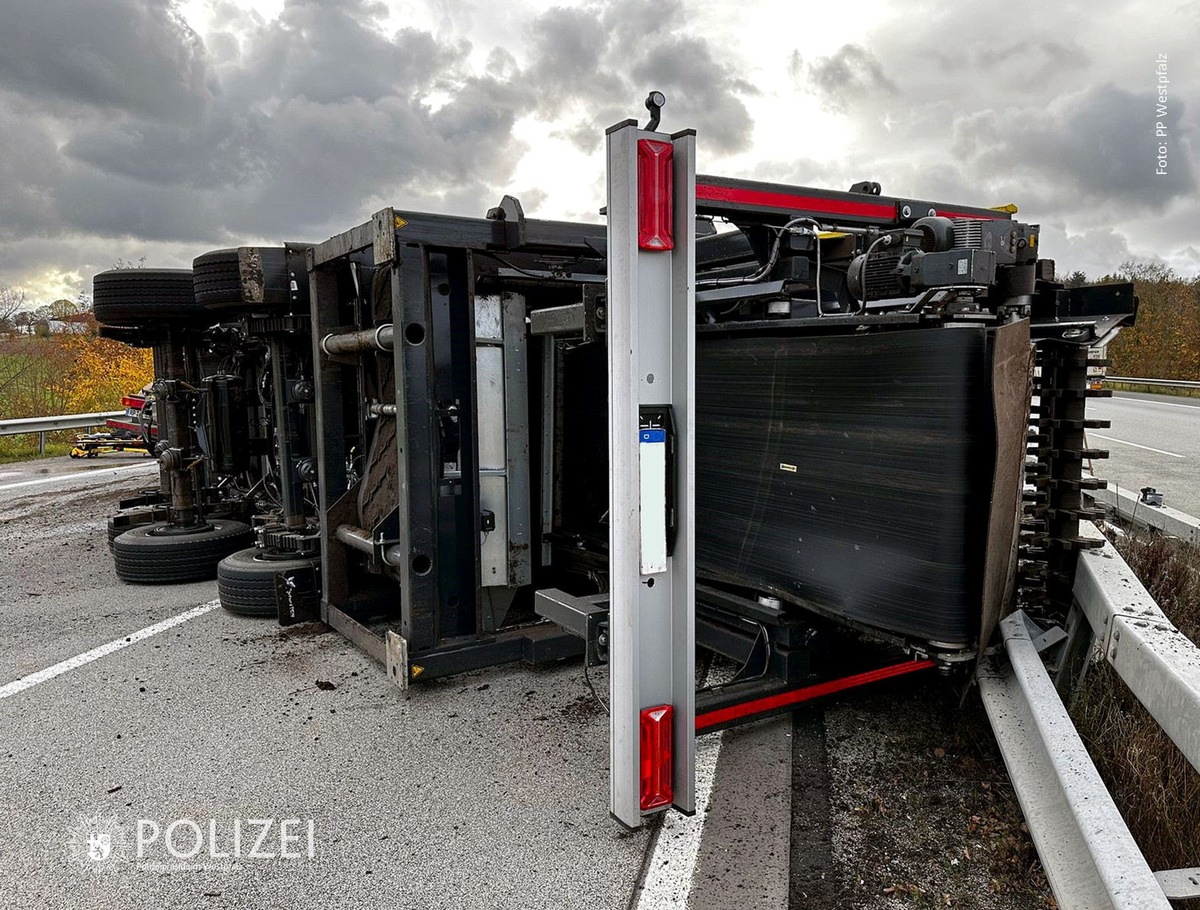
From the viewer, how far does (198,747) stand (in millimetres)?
3715

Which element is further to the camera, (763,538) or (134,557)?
(134,557)

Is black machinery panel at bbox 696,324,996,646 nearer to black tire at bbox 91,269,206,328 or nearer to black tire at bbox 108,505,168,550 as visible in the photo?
black tire at bbox 91,269,206,328

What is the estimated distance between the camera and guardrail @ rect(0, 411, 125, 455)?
13.9m

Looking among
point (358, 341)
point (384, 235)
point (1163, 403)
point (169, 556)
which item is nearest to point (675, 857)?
point (384, 235)

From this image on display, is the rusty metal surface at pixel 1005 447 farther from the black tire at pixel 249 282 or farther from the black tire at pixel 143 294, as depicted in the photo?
the black tire at pixel 143 294

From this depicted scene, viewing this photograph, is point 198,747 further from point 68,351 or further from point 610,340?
point 68,351

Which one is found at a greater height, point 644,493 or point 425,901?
point 644,493

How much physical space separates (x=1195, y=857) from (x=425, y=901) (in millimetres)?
2273

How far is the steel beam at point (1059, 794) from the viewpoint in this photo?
2035mm

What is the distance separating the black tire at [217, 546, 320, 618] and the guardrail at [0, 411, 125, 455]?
10.8 metres

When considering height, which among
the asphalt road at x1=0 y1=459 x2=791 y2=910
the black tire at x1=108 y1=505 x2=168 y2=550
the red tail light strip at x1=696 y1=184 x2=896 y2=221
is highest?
the red tail light strip at x1=696 y1=184 x2=896 y2=221

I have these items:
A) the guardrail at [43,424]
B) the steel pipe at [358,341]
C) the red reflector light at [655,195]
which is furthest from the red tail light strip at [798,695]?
the guardrail at [43,424]

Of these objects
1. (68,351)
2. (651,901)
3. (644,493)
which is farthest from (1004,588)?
(68,351)

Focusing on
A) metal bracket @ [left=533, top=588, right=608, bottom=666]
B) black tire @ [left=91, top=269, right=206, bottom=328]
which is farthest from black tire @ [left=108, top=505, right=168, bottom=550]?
metal bracket @ [left=533, top=588, right=608, bottom=666]
